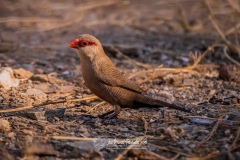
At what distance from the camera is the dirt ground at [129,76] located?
12.0 feet

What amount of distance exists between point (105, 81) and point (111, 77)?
8 centimetres

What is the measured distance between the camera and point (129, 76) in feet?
18.7

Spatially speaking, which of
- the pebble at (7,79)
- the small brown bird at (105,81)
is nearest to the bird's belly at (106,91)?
the small brown bird at (105,81)

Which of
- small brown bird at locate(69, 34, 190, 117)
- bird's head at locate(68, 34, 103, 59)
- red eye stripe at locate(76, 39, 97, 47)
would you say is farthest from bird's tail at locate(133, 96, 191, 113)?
red eye stripe at locate(76, 39, 97, 47)

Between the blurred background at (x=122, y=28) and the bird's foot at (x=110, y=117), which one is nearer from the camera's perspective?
the bird's foot at (x=110, y=117)

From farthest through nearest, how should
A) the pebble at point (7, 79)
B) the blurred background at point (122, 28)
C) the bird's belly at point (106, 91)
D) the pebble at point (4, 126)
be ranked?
the blurred background at point (122, 28)
the pebble at point (7, 79)
the bird's belly at point (106, 91)
the pebble at point (4, 126)

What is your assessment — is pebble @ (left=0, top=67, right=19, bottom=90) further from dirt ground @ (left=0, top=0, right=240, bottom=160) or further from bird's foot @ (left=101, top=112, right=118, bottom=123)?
bird's foot @ (left=101, top=112, right=118, bottom=123)

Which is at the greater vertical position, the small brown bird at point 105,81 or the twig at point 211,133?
the small brown bird at point 105,81

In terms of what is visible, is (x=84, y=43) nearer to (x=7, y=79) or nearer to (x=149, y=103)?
(x=149, y=103)

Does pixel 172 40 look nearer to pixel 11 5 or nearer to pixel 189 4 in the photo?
pixel 189 4

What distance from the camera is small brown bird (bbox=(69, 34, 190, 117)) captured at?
427 cm

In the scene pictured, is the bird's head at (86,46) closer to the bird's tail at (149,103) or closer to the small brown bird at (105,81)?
the small brown bird at (105,81)

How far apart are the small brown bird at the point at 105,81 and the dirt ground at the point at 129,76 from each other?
0.14m

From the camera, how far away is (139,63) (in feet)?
20.6
